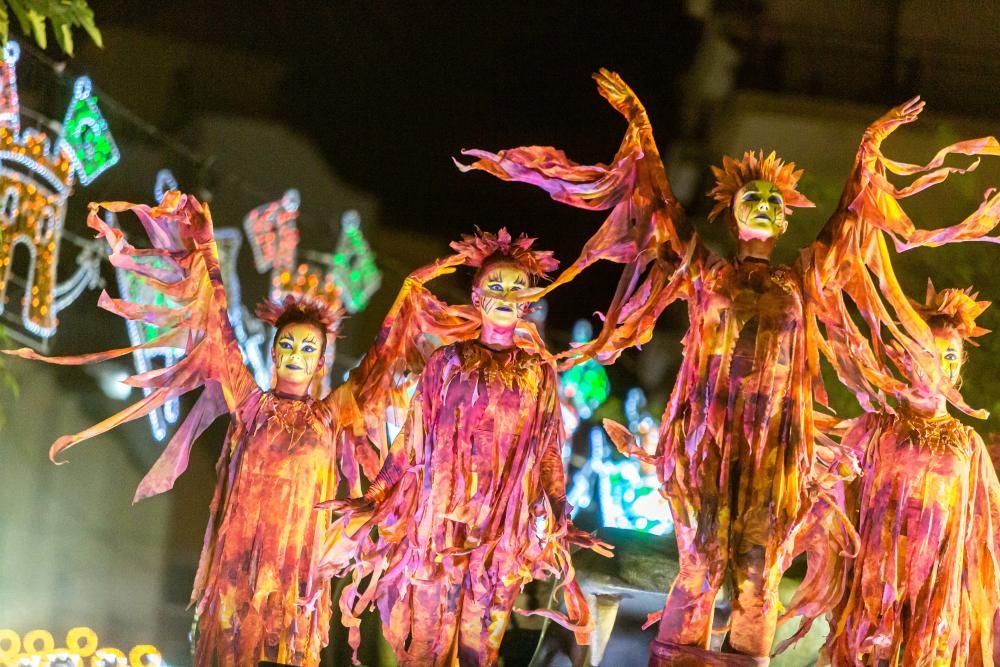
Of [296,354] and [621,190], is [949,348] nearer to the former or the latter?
[621,190]

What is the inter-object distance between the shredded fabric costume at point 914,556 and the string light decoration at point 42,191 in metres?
4.51

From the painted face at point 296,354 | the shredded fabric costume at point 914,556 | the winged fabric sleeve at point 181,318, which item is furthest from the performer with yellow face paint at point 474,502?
the shredded fabric costume at point 914,556

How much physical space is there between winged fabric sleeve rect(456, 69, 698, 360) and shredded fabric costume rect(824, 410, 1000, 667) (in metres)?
1.04

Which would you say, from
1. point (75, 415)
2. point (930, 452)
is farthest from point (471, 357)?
point (75, 415)

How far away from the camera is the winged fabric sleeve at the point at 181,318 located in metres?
4.69

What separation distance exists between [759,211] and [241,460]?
77.2 inches

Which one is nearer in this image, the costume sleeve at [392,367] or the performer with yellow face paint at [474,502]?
the performer with yellow face paint at [474,502]

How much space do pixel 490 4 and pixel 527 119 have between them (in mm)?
662

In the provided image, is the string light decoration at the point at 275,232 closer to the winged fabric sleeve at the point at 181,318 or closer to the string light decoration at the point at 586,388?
the string light decoration at the point at 586,388

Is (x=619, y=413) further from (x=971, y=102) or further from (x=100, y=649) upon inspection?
(x=100, y=649)

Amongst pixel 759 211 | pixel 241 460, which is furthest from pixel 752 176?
pixel 241 460

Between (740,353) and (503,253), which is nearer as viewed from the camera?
(740,353)

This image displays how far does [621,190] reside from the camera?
4355 mm

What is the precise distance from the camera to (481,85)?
7.20 meters
